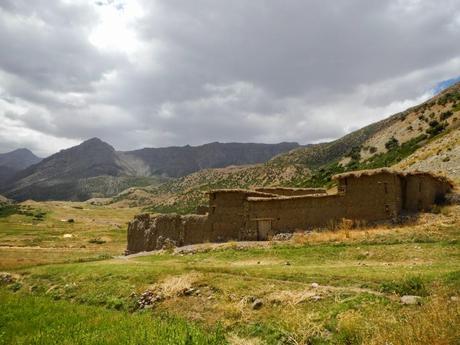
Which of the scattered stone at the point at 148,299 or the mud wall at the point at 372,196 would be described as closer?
the scattered stone at the point at 148,299

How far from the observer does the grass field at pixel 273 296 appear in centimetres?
1022

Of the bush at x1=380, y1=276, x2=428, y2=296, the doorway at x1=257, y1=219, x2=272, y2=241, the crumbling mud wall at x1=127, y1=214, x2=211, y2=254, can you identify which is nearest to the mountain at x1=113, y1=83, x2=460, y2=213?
the doorway at x1=257, y1=219, x2=272, y2=241

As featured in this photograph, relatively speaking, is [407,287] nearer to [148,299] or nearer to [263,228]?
[148,299]

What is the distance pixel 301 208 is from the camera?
28.6 m

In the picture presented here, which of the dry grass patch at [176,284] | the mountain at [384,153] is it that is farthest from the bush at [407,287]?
the mountain at [384,153]

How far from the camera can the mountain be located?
154 ft

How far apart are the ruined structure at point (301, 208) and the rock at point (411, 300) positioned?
51.9ft

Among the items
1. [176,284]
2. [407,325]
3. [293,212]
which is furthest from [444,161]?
[407,325]

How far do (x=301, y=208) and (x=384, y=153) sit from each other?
5523 centimetres

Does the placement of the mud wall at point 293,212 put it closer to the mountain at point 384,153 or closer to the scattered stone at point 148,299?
the scattered stone at point 148,299

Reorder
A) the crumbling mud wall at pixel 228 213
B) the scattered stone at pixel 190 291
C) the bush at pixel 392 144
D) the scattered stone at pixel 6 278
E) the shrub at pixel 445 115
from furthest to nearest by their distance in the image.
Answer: the bush at pixel 392 144 → the shrub at pixel 445 115 → the crumbling mud wall at pixel 228 213 → the scattered stone at pixel 6 278 → the scattered stone at pixel 190 291

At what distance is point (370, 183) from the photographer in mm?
27141

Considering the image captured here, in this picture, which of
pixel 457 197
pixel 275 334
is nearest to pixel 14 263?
pixel 275 334

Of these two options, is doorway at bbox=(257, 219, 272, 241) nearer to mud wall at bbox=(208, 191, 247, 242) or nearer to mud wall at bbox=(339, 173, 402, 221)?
mud wall at bbox=(208, 191, 247, 242)
